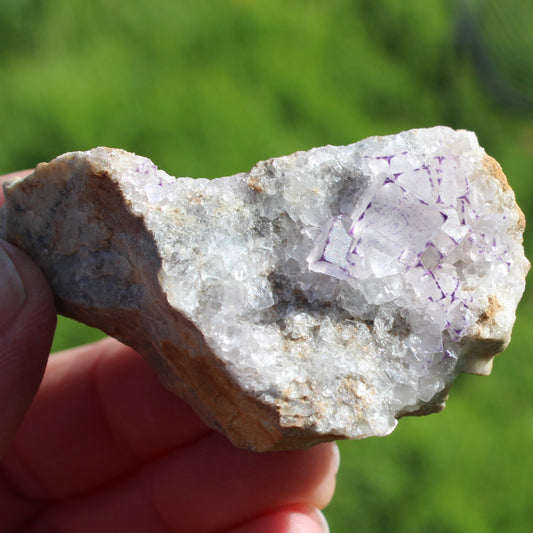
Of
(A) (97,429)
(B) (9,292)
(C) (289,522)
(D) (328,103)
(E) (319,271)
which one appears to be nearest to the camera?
(E) (319,271)

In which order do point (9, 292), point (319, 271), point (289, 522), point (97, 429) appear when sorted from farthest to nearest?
point (97, 429), point (289, 522), point (9, 292), point (319, 271)

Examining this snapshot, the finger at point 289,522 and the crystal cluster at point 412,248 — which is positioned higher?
the crystal cluster at point 412,248

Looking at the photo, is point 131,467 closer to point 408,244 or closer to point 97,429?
point 97,429

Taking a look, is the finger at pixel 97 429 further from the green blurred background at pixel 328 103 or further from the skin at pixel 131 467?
the green blurred background at pixel 328 103

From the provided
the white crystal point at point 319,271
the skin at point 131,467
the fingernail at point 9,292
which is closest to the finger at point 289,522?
the skin at point 131,467

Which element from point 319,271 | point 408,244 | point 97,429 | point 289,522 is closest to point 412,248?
point 408,244

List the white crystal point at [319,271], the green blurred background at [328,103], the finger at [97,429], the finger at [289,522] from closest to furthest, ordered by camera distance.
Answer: the white crystal point at [319,271], the finger at [289,522], the finger at [97,429], the green blurred background at [328,103]

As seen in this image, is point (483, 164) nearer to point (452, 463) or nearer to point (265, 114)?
point (452, 463)
